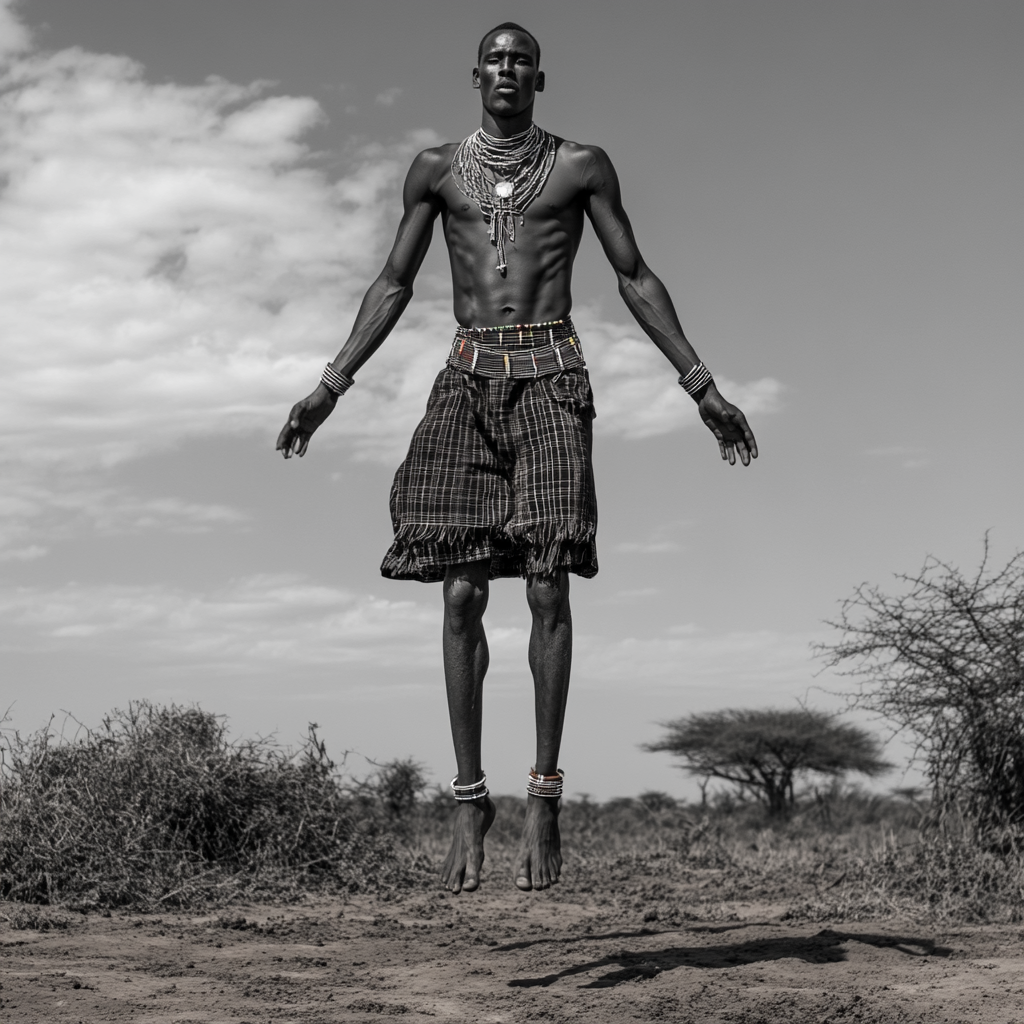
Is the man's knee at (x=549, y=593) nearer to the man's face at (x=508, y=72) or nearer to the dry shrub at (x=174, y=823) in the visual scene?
the man's face at (x=508, y=72)

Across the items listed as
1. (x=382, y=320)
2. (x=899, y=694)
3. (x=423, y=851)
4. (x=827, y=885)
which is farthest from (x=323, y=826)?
(x=382, y=320)

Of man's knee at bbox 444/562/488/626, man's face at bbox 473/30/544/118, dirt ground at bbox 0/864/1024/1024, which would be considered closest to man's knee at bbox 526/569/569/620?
man's knee at bbox 444/562/488/626

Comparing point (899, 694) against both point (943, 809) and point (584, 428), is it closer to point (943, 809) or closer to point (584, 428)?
point (943, 809)

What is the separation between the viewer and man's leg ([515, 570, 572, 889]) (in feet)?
17.6

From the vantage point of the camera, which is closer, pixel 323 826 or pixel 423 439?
pixel 423 439

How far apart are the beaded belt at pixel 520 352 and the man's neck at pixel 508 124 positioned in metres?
0.88

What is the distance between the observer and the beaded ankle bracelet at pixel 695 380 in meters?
5.55

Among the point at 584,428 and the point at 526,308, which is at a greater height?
the point at 526,308

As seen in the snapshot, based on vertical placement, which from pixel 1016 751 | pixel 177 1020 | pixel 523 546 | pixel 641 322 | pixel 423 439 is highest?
pixel 641 322

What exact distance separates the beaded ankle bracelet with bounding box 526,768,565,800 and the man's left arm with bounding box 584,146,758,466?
1.53 meters

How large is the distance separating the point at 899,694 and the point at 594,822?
22.2 ft

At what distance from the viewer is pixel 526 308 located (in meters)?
5.59

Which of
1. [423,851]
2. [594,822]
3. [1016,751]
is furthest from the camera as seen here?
[594,822]

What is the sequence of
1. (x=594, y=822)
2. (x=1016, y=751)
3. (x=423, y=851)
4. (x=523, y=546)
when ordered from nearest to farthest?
(x=523, y=546) < (x=1016, y=751) < (x=423, y=851) < (x=594, y=822)
